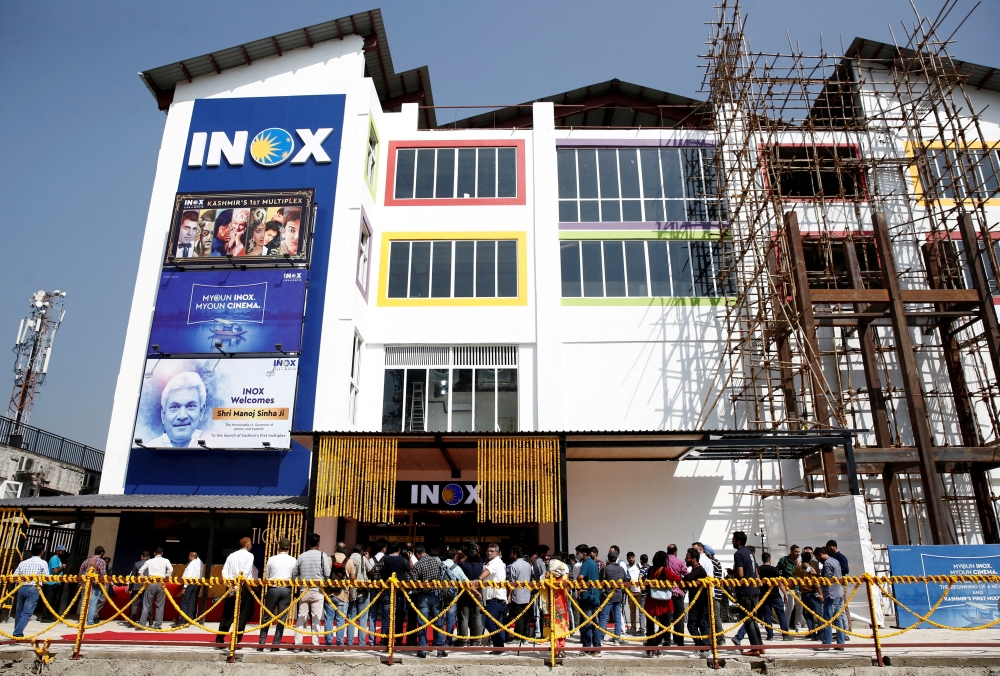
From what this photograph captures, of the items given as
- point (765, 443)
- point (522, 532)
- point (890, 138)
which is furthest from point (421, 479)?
point (890, 138)

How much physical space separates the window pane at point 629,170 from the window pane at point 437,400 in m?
8.96

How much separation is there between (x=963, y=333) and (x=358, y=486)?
18945 mm

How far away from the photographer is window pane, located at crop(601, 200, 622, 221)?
78.8ft

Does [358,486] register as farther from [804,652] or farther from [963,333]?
[963,333]

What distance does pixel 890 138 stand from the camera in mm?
24609

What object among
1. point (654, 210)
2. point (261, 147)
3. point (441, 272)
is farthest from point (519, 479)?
point (261, 147)

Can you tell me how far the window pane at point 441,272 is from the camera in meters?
22.9

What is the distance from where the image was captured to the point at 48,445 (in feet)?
88.3

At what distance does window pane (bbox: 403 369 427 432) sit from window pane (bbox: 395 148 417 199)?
648 centimetres

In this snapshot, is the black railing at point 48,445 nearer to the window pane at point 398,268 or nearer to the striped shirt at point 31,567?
the window pane at point 398,268

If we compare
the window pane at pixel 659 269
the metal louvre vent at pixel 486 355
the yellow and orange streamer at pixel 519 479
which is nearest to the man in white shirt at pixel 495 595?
the yellow and orange streamer at pixel 519 479

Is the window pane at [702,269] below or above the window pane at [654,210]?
below

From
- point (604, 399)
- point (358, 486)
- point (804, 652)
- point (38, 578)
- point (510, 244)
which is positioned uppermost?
point (510, 244)

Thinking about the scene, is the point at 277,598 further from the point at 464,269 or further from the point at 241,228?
the point at 464,269
